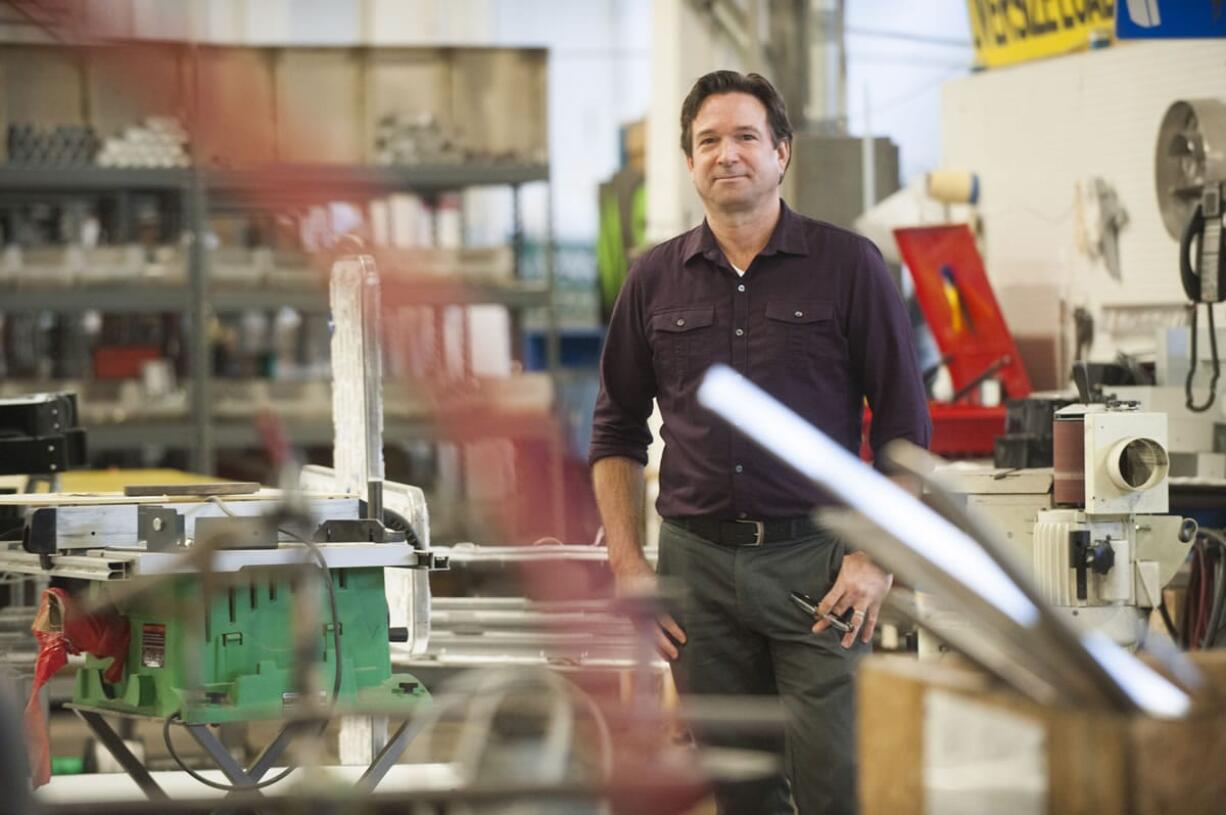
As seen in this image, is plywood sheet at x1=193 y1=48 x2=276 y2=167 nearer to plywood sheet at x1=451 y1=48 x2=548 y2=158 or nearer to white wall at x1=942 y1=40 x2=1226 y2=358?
plywood sheet at x1=451 y1=48 x2=548 y2=158

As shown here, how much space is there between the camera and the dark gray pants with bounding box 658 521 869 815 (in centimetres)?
246

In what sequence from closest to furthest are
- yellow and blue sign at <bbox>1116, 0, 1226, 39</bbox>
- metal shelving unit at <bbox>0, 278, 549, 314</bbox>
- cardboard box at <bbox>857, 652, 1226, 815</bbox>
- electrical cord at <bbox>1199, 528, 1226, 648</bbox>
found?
cardboard box at <bbox>857, 652, 1226, 815</bbox> → electrical cord at <bbox>1199, 528, 1226, 648</bbox> → yellow and blue sign at <bbox>1116, 0, 1226, 39</bbox> → metal shelving unit at <bbox>0, 278, 549, 314</bbox>

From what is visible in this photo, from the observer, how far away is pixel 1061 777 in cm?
105

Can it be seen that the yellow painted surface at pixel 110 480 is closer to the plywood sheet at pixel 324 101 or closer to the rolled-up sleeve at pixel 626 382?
the plywood sheet at pixel 324 101

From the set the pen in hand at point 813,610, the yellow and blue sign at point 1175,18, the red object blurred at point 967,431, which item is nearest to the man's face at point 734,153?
the pen in hand at point 813,610

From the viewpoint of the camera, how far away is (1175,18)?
397cm

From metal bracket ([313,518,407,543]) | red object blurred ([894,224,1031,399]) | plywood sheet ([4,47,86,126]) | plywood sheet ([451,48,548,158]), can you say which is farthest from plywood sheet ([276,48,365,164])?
metal bracket ([313,518,407,543])

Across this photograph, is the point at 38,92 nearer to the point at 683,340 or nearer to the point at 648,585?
the point at 683,340

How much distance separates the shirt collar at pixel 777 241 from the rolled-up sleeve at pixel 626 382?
0.10 metres

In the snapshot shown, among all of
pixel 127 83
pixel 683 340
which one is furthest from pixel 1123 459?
pixel 127 83

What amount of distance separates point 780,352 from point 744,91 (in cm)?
40

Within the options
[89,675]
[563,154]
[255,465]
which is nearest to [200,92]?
[255,465]

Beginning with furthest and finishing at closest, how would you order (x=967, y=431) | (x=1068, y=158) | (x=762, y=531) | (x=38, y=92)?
(x=38, y=92)
(x=1068, y=158)
(x=967, y=431)
(x=762, y=531)

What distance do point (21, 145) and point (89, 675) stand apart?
13.8 feet
